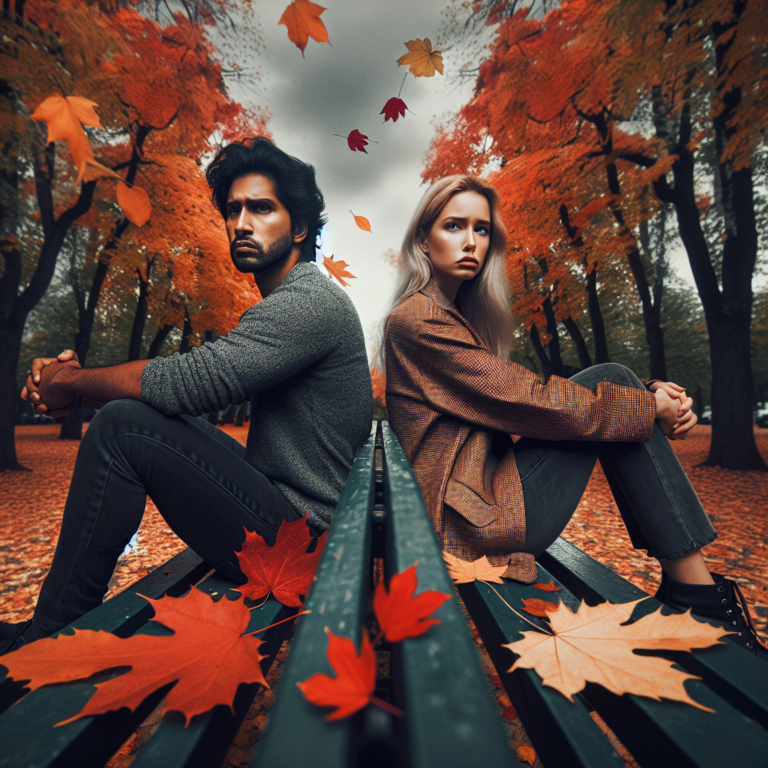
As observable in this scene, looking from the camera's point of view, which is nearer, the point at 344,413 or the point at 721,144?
the point at 344,413

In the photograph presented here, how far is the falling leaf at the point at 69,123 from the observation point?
78.7 inches

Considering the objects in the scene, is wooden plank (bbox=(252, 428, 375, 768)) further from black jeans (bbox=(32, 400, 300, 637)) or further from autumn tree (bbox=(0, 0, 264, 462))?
autumn tree (bbox=(0, 0, 264, 462))

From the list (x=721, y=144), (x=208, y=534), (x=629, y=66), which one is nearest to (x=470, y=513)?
(x=208, y=534)

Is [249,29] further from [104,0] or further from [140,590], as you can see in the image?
[140,590]

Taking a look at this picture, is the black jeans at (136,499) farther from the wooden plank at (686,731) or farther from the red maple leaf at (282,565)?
the wooden plank at (686,731)

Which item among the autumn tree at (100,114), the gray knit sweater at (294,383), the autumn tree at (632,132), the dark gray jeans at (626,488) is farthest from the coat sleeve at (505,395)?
the autumn tree at (632,132)

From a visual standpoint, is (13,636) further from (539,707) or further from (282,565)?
(539,707)

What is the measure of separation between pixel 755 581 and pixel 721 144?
5.78 metres

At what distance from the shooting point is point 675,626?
0.81 meters

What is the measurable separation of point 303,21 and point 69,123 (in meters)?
1.50

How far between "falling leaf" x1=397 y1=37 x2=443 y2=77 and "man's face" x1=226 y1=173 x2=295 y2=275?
1.21 metres

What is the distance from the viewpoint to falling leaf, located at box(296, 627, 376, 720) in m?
0.42

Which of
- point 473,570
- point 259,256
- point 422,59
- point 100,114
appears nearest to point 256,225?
point 259,256

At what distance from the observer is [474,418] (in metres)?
1.47
